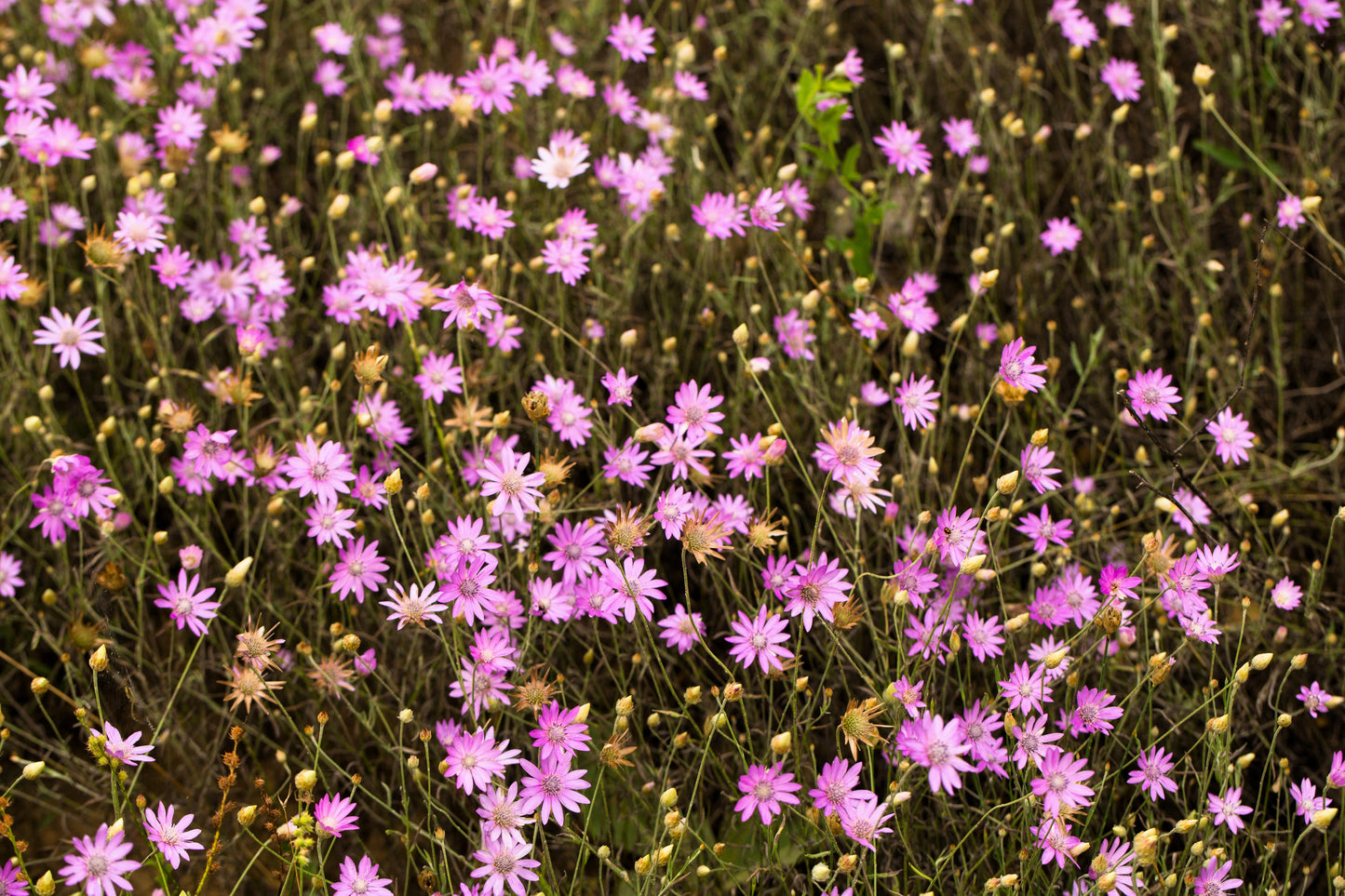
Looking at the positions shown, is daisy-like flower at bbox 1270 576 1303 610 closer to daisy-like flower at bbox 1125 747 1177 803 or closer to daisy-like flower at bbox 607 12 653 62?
daisy-like flower at bbox 1125 747 1177 803

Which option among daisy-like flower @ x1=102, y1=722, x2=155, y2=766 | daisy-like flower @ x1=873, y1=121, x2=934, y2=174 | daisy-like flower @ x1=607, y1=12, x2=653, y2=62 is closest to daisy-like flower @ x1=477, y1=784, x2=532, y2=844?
daisy-like flower @ x1=102, y1=722, x2=155, y2=766

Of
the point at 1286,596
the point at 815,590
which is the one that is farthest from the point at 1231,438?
the point at 815,590

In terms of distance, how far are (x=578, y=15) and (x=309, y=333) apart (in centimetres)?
117

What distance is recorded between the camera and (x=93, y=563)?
7.18ft

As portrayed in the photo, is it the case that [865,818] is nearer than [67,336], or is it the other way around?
[865,818]

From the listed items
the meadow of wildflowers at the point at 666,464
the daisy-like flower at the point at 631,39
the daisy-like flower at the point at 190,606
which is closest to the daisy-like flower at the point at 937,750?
the meadow of wildflowers at the point at 666,464

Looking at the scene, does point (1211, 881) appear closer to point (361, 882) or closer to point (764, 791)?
point (764, 791)

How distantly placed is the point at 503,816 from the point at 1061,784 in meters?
0.82

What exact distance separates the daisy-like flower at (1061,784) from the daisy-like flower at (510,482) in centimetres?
86

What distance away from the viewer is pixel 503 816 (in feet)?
5.47

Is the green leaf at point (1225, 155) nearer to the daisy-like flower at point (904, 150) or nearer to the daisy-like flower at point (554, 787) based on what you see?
the daisy-like flower at point (904, 150)

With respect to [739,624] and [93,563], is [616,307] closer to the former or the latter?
[739,624]

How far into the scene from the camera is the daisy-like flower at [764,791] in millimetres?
1692

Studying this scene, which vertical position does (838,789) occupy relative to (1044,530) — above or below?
below
